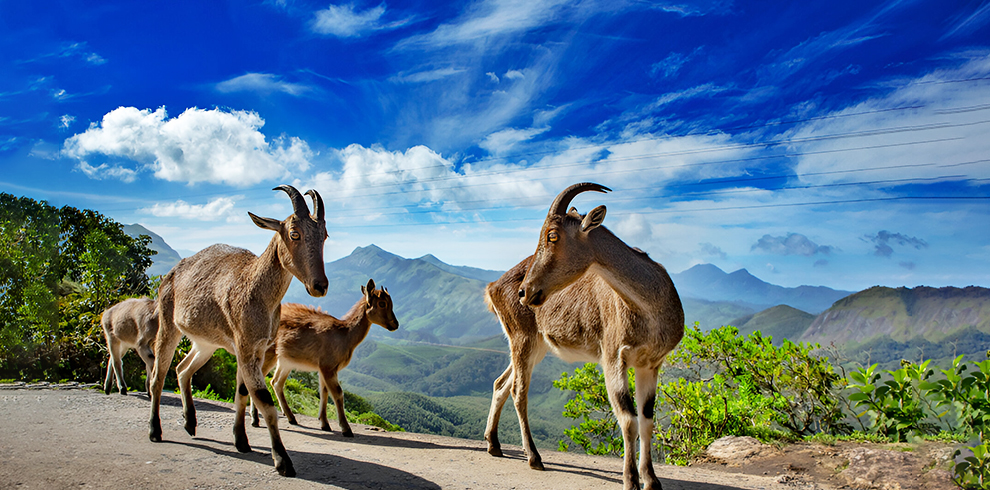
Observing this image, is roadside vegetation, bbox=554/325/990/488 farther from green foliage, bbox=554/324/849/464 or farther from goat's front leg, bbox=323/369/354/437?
goat's front leg, bbox=323/369/354/437

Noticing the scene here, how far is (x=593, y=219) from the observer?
5.82 m

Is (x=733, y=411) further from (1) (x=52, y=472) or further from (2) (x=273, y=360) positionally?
(1) (x=52, y=472)

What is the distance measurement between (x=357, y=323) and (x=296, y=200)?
14.6 feet

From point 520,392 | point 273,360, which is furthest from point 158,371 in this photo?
point 520,392

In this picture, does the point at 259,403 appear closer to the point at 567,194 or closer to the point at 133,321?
the point at 567,194

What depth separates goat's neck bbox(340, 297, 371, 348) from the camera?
404 inches

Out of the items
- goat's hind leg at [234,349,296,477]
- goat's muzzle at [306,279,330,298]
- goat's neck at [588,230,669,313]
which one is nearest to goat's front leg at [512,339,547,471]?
goat's neck at [588,230,669,313]

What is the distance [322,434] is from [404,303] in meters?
150

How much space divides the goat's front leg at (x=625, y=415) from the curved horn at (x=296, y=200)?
412cm

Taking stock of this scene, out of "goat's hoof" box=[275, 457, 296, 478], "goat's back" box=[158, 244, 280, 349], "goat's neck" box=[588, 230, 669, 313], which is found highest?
"goat's neck" box=[588, 230, 669, 313]

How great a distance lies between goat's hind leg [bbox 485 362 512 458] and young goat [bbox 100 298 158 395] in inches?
A: 312

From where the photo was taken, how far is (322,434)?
9203 mm

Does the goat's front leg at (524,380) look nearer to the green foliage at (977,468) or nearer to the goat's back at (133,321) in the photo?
the green foliage at (977,468)

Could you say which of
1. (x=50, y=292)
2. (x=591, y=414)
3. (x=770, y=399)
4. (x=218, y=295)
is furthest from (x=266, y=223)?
(x=50, y=292)
